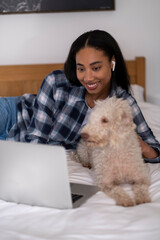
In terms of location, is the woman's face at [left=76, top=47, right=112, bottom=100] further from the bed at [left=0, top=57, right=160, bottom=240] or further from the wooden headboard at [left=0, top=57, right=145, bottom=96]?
the wooden headboard at [left=0, top=57, right=145, bottom=96]

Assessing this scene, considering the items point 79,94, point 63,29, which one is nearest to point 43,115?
point 79,94

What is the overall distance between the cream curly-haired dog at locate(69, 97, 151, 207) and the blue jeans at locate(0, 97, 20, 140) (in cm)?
96

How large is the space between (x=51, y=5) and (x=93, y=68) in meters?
1.60

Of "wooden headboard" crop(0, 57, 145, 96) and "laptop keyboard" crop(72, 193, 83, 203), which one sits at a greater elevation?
"wooden headboard" crop(0, 57, 145, 96)

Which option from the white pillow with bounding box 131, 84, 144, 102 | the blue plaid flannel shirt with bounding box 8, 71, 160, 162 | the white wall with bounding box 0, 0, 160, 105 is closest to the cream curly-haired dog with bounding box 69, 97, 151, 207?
the blue plaid flannel shirt with bounding box 8, 71, 160, 162

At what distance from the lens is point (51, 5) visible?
3.11 metres

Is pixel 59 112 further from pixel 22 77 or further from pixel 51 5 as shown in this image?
pixel 51 5

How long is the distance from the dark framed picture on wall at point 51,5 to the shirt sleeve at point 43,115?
1.30 metres

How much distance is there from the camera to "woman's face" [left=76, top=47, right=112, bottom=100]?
5.79 ft

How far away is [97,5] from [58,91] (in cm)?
148

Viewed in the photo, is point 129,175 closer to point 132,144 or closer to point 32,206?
point 132,144

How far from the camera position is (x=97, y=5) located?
3143 millimetres

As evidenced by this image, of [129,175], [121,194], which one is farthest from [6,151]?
[129,175]

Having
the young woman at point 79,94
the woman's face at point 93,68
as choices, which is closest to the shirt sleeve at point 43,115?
the young woman at point 79,94
